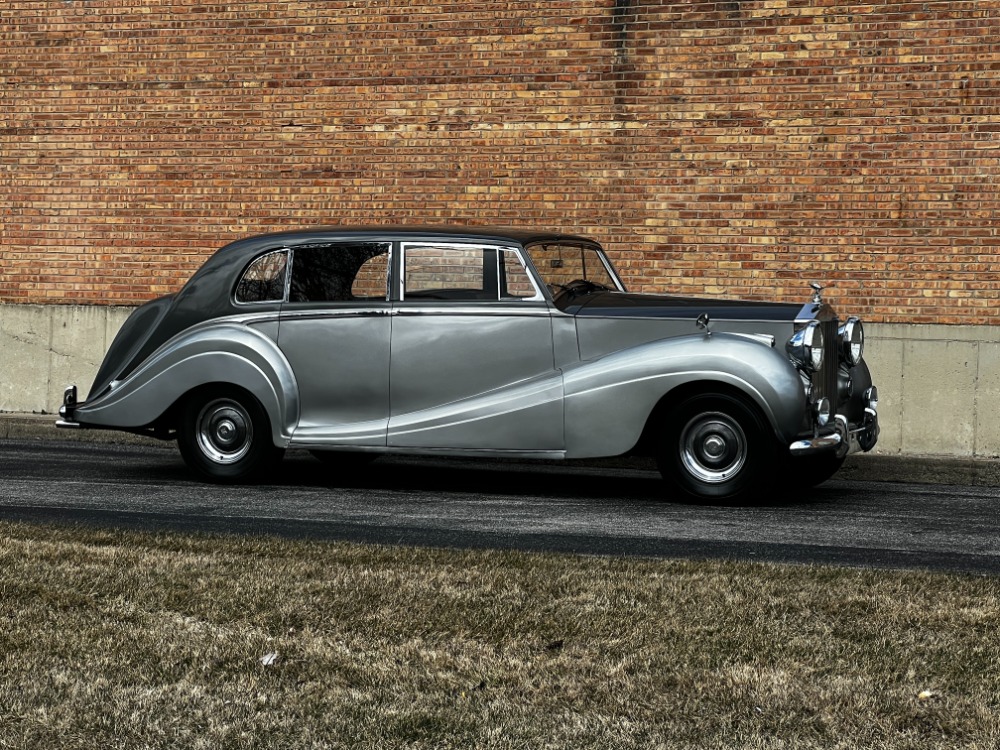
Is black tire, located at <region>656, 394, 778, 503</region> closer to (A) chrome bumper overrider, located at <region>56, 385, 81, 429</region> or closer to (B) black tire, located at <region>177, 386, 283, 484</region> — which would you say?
(B) black tire, located at <region>177, 386, 283, 484</region>

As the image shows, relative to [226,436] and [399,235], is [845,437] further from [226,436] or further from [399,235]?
[226,436]

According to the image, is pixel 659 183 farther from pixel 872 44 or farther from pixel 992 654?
pixel 992 654

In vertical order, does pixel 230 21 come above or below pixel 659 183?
above

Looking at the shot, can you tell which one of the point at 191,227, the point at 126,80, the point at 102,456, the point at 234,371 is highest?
the point at 126,80

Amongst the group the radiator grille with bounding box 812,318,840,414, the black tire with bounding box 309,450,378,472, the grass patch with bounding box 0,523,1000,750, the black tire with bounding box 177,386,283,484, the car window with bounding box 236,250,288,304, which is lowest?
the black tire with bounding box 309,450,378,472

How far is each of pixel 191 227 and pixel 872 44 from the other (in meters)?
6.93

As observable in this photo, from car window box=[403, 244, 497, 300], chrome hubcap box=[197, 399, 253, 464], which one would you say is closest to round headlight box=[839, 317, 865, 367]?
car window box=[403, 244, 497, 300]

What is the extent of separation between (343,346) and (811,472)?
10.8 feet

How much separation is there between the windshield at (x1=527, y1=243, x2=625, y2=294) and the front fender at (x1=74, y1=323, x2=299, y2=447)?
5.97 ft

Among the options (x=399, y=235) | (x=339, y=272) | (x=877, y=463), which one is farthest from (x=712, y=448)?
(x=877, y=463)

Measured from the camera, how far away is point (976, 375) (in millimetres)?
12422

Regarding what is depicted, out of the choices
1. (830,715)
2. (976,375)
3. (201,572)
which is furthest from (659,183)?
(830,715)

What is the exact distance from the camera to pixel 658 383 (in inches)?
336

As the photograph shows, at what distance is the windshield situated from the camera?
30.1 feet
